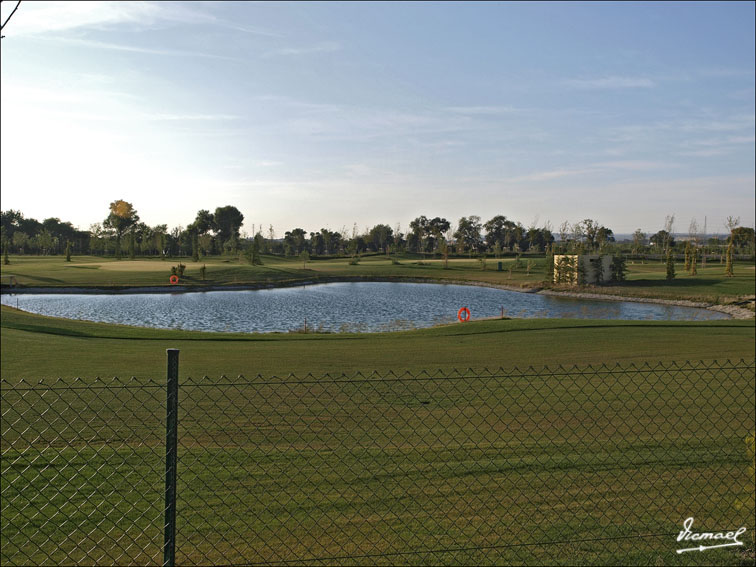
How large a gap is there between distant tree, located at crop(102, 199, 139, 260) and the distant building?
326 ft

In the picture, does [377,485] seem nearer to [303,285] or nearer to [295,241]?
[303,285]

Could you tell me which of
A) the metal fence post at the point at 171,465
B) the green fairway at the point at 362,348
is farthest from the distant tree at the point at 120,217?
the metal fence post at the point at 171,465

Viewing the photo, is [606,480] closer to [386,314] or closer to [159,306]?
[386,314]

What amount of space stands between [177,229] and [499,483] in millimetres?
124109

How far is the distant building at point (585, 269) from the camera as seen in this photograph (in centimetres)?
6103

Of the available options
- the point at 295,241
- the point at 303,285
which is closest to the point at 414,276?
the point at 303,285

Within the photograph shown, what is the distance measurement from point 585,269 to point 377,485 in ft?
194

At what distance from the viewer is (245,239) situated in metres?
129

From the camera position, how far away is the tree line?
106 metres

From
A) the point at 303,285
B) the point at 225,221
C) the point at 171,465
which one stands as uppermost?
the point at 225,221

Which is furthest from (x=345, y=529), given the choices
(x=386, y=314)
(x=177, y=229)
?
(x=177, y=229)

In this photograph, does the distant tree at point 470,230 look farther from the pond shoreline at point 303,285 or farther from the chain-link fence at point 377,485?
the chain-link fence at point 377,485

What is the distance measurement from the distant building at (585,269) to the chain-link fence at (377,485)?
53.0 m

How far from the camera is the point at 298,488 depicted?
6.34m
